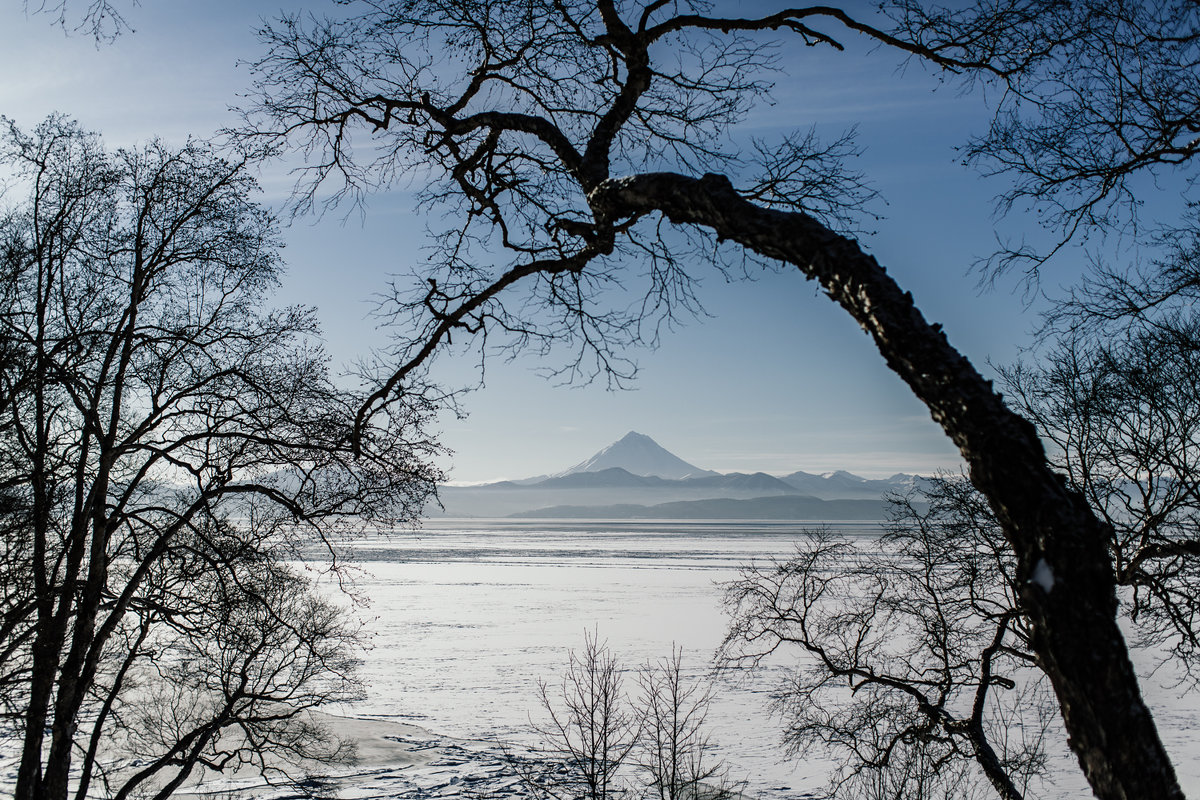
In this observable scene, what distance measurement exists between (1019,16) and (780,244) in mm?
1939

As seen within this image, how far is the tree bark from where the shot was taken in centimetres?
185

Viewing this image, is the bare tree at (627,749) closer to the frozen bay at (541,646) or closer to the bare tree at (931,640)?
the frozen bay at (541,646)

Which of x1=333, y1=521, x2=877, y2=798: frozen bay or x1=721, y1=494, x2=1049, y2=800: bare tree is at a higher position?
x1=721, y1=494, x2=1049, y2=800: bare tree

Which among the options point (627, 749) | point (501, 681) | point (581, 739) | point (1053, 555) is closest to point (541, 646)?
point (501, 681)

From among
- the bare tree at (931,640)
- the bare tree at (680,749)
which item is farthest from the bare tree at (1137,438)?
the bare tree at (680,749)

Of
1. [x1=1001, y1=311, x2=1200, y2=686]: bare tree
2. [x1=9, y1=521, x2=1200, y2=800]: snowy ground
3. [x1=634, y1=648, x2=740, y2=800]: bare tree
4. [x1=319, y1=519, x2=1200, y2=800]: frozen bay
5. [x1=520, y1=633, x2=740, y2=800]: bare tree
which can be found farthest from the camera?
[x1=319, y1=519, x2=1200, y2=800]: frozen bay

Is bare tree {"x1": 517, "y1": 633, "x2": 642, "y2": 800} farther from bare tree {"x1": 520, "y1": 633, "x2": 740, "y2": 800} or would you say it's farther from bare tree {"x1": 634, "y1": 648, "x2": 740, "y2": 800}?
bare tree {"x1": 634, "y1": 648, "x2": 740, "y2": 800}

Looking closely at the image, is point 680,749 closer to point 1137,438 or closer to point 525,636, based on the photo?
point 1137,438

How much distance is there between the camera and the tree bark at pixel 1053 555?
1851mm

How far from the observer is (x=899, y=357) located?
7.19ft

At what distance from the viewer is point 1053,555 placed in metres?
1.86

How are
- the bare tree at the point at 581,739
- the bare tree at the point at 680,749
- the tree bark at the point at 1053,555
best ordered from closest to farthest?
the tree bark at the point at 1053,555
the bare tree at the point at 680,749
the bare tree at the point at 581,739

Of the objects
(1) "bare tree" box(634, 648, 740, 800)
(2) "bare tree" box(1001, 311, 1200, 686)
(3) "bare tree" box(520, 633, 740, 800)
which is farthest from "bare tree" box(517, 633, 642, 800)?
(2) "bare tree" box(1001, 311, 1200, 686)

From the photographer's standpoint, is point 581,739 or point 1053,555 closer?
point 1053,555
